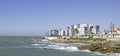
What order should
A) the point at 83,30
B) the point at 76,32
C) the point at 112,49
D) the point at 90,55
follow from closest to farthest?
the point at 90,55 → the point at 112,49 → the point at 76,32 → the point at 83,30

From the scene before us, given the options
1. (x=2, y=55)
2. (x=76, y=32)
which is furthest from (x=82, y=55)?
(x=76, y=32)

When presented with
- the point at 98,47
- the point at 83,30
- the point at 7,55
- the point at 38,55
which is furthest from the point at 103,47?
the point at 83,30

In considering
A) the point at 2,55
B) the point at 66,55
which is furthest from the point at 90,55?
the point at 2,55

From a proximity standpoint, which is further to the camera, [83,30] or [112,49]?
[83,30]

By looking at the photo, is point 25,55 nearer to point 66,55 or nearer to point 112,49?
point 66,55

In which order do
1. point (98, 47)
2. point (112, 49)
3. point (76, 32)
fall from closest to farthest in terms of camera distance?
point (112, 49), point (98, 47), point (76, 32)

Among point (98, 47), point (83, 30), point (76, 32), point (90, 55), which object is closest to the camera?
point (90, 55)

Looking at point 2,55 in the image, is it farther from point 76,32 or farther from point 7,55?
point 76,32

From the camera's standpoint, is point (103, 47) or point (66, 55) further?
point (103, 47)
